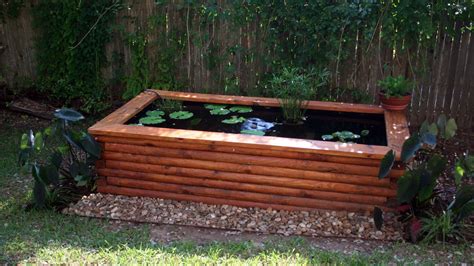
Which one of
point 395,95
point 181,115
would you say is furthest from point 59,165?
point 395,95

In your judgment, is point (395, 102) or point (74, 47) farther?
point (74, 47)

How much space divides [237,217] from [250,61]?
257 cm

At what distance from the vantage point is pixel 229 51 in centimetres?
563

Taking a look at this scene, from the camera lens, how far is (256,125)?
4.10 metres

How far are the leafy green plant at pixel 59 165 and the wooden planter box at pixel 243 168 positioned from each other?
5.5 inches

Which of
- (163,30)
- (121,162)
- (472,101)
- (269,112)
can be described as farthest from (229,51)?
(472,101)

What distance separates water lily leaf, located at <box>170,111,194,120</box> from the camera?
4301mm

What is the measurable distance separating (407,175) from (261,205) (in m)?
1.05

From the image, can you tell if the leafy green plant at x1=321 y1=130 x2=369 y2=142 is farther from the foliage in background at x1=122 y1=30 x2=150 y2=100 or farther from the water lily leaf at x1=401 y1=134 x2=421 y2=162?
the foliage in background at x1=122 y1=30 x2=150 y2=100

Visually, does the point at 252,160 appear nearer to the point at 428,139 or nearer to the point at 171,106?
the point at 428,139

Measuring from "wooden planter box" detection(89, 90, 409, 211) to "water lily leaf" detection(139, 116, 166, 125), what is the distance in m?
0.23

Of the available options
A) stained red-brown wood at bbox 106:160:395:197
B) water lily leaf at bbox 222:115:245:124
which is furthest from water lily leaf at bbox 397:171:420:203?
water lily leaf at bbox 222:115:245:124

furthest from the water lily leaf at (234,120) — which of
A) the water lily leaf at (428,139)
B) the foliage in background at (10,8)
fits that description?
the foliage in background at (10,8)

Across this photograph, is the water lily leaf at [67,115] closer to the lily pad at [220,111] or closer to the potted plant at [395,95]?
the lily pad at [220,111]
